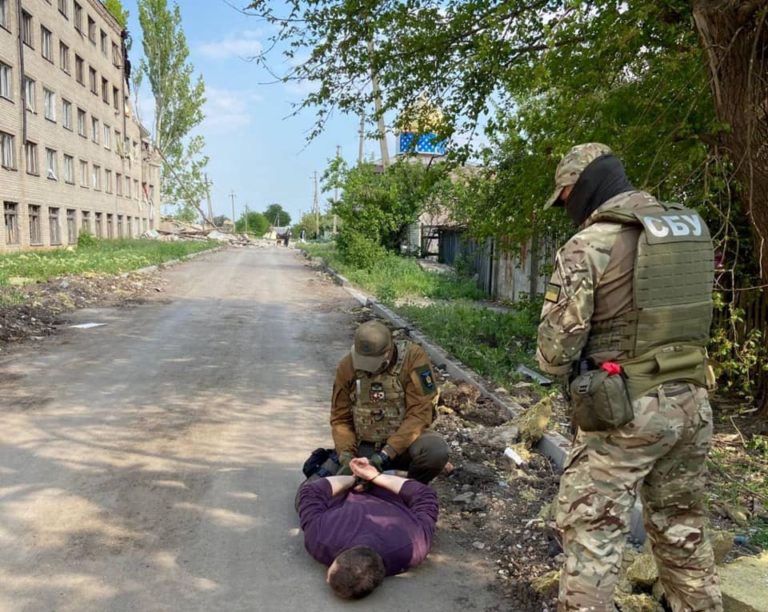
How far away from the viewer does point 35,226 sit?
84.9 feet

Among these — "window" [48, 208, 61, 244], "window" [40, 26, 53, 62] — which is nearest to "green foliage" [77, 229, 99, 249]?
"window" [48, 208, 61, 244]

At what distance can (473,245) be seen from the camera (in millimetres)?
17547

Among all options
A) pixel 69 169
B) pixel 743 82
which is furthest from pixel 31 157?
pixel 743 82

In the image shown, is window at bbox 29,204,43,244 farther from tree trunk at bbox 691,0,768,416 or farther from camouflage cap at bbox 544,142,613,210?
camouflage cap at bbox 544,142,613,210

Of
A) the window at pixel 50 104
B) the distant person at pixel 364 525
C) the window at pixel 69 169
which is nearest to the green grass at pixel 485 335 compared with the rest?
the distant person at pixel 364 525

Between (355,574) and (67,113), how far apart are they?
32709mm

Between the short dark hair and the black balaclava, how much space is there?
5.73 feet

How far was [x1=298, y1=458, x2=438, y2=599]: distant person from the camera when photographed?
2779 mm

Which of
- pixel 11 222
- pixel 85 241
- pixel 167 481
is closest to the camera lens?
pixel 167 481

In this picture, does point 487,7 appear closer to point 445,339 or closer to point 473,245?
point 445,339

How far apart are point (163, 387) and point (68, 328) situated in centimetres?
405

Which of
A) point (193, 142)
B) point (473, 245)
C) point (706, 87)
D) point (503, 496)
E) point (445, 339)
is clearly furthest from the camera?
point (193, 142)

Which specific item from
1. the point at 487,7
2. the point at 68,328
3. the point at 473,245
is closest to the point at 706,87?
the point at 487,7

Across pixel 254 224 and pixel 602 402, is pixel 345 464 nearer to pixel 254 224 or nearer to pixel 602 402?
pixel 602 402
